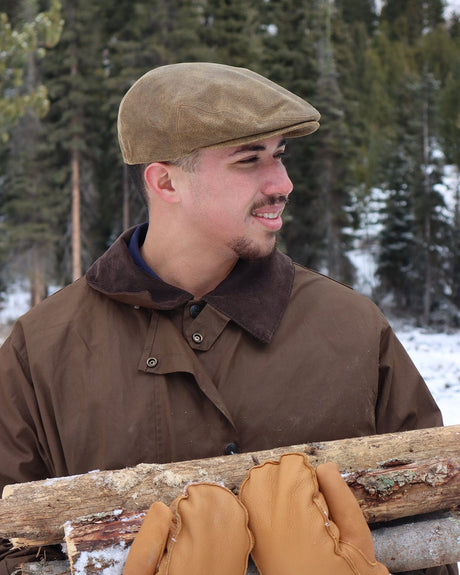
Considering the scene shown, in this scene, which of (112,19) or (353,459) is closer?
(353,459)

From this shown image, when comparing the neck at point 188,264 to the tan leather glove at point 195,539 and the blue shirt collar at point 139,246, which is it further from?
the tan leather glove at point 195,539

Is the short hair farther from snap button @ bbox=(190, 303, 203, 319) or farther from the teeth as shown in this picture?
snap button @ bbox=(190, 303, 203, 319)

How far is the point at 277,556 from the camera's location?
159 cm

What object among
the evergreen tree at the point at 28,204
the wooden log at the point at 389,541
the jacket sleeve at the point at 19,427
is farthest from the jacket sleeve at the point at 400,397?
the evergreen tree at the point at 28,204

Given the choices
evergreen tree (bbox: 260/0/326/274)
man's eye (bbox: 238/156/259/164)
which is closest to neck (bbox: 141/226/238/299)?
A: man's eye (bbox: 238/156/259/164)

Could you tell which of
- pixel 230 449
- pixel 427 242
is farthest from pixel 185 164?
pixel 427 242

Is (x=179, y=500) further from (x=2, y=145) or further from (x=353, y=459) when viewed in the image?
(x=2, y=145)

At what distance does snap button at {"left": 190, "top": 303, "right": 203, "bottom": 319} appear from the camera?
87.6 inches

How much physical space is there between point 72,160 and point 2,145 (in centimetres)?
235

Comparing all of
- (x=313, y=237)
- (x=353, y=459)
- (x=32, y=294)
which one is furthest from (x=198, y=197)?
(x=313, y=237)

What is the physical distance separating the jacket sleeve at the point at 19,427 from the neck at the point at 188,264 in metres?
0.58

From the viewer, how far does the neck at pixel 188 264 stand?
90.8 inches

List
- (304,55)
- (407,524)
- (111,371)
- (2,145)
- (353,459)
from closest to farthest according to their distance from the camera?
(407,524), (353,459), (111,371), (2,145), (304,55)

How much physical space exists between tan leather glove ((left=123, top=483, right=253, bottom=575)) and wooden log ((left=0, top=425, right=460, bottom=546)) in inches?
8.2
